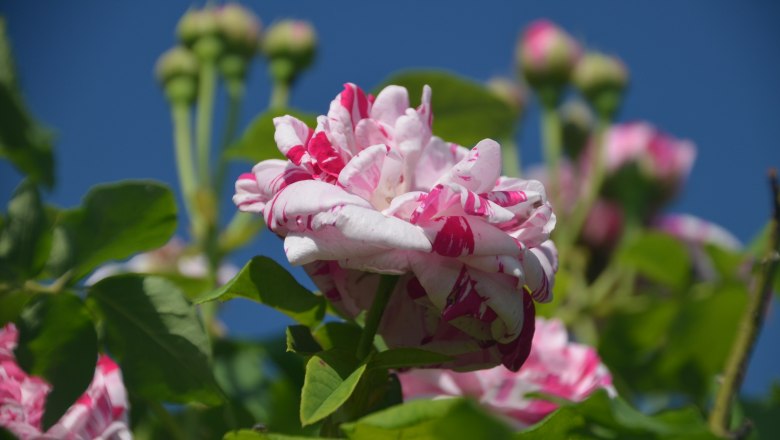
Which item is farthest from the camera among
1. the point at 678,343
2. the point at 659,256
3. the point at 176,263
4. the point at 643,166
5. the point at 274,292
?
the point at 643,166

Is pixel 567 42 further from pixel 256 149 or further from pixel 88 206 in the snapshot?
pixel 88 206

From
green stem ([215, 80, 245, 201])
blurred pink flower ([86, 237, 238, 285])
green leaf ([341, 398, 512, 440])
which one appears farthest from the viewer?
blurred pink flower ([86, 237, 238, 285])

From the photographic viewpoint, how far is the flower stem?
1.49 ft


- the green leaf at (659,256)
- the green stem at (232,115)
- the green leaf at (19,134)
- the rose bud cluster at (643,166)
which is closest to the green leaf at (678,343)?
the green leaf at (659,256)

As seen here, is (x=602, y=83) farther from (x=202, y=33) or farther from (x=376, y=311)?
(x=376, y=311)

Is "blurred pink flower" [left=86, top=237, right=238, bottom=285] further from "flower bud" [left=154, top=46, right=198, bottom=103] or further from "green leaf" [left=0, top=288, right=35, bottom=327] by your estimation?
"green leaf" [left=0, top=288, right=35, bottom=327]

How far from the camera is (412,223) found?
0.43 meters

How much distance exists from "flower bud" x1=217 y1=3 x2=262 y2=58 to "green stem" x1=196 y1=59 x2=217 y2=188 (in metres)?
0.04

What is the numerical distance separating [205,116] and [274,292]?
647mm

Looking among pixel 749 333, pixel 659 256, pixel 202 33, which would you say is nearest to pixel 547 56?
pixel 659 256

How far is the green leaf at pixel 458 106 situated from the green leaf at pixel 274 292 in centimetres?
34

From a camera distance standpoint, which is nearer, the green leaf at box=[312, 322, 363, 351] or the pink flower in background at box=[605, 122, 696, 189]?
the green leaf at box=[312, 322, 363, 351]

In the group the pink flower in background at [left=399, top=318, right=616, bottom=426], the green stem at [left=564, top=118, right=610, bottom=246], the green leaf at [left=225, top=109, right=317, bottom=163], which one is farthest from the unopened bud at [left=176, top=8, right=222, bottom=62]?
the pink flower in background at [left=399, top=318, right=616, bottom=426]

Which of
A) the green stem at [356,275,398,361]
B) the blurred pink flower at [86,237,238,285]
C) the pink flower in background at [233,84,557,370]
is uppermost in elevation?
the pink flower in background at [233,84,557,370]
